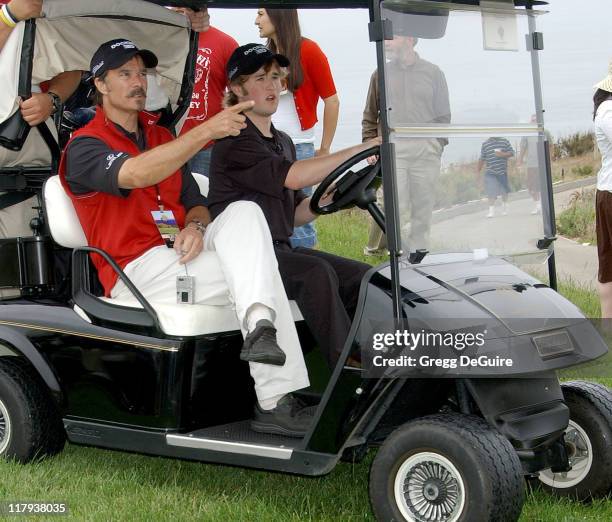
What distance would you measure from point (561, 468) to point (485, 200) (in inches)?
37.0

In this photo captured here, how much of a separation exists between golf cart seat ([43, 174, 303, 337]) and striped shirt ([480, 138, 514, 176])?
0.88 metres

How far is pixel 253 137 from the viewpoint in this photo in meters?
4.28

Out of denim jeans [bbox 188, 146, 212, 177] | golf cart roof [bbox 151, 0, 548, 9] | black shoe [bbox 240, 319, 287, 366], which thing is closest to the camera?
black shoe [bbox 240, 319, 287, 366]

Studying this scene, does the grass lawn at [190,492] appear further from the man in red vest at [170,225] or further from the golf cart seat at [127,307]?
the golf cart seat at [127,307]

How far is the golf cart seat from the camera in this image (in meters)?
3.89

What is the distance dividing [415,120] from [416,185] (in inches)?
8.2

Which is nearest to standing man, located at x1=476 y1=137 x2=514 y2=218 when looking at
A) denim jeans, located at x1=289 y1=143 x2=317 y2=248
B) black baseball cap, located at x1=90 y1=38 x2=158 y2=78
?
black baseball cap, located at x1=90 y1=38 x2=158 y2=78

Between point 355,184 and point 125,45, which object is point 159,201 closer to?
point 125,45

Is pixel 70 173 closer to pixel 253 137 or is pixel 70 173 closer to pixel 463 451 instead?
pixel 253 137

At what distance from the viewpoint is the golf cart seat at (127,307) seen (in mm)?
3895

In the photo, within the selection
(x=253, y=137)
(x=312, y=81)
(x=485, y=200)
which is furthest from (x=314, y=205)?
(x=312, y=81)

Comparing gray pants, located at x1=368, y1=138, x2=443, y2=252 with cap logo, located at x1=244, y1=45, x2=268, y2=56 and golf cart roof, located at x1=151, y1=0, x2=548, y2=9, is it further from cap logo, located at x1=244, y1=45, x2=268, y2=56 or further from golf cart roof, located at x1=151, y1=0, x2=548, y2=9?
golf cart roof, located at x1=151, y1=0, x2=548, y2=9

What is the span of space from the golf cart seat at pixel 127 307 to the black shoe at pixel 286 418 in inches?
13.1

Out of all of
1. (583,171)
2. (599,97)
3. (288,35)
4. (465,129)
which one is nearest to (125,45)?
(288,35)
